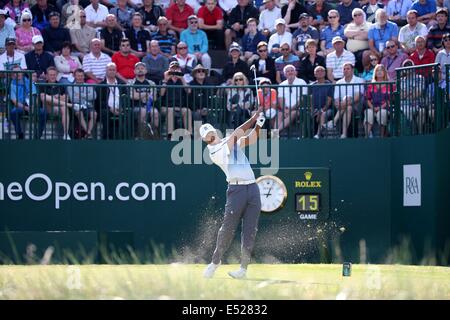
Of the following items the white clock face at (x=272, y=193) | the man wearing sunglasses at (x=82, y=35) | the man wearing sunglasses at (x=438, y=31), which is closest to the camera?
the white clock face at (x=272, y=193)

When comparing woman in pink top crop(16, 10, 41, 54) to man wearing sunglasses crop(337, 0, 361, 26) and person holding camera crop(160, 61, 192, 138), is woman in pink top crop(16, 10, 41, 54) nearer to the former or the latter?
person holding camera crop(160, 61, 192, 138)

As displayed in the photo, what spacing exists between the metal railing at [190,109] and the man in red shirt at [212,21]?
3520mm

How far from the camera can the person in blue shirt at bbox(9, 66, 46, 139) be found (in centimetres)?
2108

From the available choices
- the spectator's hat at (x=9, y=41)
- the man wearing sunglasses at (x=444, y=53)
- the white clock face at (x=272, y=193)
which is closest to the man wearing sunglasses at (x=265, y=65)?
the white clock face at (x=272, y=193)

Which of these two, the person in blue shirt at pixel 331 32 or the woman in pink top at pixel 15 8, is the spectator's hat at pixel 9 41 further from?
the person in blue shirt at pixel 331 32

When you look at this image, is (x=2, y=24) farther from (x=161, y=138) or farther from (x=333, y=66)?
(x=333, y=66)

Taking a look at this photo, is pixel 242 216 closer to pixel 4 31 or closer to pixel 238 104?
pixel 238 104

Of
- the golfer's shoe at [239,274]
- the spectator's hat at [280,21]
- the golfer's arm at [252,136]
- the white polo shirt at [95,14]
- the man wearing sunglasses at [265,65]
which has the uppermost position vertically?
the white polo shirt at [95,14]

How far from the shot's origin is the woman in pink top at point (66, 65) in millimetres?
23031

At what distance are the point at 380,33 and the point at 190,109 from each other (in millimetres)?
4247

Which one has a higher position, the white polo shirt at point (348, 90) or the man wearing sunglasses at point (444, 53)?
the man wearing sunglasses at point (444, 53)

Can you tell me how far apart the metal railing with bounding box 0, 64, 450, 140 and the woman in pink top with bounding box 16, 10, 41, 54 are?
2.25 meters

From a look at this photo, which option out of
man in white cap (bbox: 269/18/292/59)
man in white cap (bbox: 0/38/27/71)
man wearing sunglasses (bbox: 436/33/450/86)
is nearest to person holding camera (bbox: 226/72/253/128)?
man in white cap (bbox: 269/18/292/59)
